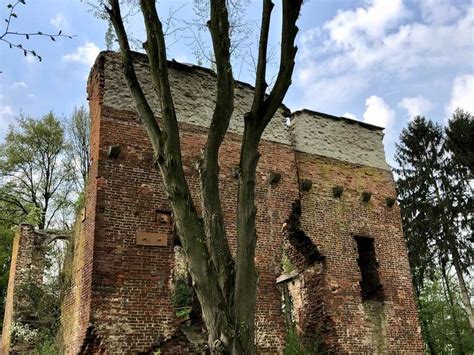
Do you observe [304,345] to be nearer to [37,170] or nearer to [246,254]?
[246,254]

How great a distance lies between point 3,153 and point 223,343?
2183cm

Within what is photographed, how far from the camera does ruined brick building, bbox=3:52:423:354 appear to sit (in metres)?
7.60

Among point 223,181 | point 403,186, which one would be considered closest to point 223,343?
point 223,181

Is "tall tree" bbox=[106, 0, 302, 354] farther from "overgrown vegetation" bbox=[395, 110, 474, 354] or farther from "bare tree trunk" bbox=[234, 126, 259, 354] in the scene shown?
"overgrown vegetation" bbox=[395, 110, 474, 354]

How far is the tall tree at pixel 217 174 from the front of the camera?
490 centimetres

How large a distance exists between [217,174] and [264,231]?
4181 mm

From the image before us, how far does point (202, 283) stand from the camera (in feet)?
16.1

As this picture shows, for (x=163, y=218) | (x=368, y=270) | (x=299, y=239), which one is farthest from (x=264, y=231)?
(x=368, y=270)

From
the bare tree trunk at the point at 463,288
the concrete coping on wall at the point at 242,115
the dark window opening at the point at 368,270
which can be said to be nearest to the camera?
the concrete coping on wall at the point at 242,115

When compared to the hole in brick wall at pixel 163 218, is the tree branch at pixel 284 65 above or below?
above

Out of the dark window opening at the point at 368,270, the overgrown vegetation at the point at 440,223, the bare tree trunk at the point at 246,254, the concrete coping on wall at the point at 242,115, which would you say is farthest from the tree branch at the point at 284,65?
the overgrown vegetation at the point at 440,223

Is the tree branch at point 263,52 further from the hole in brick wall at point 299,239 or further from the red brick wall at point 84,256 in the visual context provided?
the hole in brick wall at point 299,239

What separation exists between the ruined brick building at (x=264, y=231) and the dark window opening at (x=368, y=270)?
0.02 m

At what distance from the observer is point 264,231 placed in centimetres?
938
